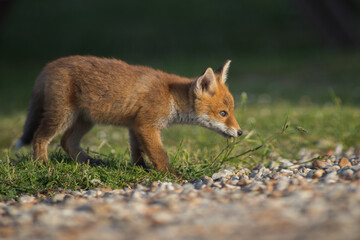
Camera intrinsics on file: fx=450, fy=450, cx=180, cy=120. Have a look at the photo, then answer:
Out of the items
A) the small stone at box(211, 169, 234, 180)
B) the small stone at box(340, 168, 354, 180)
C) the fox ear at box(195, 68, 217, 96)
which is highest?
the fox ear at box(195, 68, 217, 96)

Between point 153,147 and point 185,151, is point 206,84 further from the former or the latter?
point 153,147

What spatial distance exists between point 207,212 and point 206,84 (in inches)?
113

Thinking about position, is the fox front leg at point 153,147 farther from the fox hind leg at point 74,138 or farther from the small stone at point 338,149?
the small stone at point 338,149

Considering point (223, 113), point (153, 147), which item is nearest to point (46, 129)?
point (153, 147)

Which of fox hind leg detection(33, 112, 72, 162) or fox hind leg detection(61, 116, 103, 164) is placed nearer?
fox hind leg detection(33, 112, 72, 162)

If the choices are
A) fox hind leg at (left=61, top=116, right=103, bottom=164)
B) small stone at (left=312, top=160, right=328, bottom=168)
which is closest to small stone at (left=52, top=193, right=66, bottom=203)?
fox hind leg at (left=61, top=116, right=103, bottom=164)

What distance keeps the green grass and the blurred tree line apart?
36.7ft

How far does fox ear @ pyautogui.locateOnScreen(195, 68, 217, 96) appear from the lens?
18.6 ft

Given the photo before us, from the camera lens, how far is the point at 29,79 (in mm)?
16656

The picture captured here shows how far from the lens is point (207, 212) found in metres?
3.18

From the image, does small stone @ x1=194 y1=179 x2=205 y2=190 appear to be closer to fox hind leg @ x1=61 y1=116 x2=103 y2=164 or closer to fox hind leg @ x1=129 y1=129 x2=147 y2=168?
fox hind leg @ x1=129 y1=129 x2=147 y2=168

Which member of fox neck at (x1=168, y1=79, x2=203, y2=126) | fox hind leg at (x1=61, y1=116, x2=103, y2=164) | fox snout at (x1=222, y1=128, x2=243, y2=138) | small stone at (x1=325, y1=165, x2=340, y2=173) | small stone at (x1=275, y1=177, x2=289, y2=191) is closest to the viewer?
small stone at (x1=275, y1=177, x2=289, y2=191)

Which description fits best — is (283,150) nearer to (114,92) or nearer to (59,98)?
(114,92)

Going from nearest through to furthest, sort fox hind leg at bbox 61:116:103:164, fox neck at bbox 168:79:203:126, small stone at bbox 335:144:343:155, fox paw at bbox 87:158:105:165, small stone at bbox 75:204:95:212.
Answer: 1. small stone at bbox 75:204:95:212
2. fox paw at bbox 87:158:105:165
3. fox neck at bbox 168:79:203:126
4. fox hind leg at bbox 61:116:103:164
5. small stone at bbox 335:144:343:155
